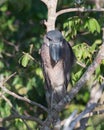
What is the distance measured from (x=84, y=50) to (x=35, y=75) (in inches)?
43.0

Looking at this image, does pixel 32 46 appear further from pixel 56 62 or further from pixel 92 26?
pixel 56 62

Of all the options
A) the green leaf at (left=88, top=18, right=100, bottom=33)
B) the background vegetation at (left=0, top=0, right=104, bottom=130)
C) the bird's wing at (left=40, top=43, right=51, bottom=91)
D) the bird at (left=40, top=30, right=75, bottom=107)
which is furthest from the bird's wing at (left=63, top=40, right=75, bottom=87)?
the green leaf at (left=88, top=18, right=100, bottom=33)

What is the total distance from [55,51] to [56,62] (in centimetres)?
8

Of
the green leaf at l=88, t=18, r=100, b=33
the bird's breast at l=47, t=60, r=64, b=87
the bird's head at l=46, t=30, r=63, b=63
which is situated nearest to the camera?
the bird's head at l=46, t=30, r=63, b=63

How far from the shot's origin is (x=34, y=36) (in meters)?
5.97

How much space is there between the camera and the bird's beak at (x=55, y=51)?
3.59 meters

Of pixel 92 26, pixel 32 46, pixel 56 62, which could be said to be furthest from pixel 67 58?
pixel 32 46

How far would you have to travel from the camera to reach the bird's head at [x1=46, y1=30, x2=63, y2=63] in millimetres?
3585

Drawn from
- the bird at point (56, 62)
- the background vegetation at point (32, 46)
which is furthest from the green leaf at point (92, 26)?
the bird at point (56, 62)

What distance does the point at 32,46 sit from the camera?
433 cm

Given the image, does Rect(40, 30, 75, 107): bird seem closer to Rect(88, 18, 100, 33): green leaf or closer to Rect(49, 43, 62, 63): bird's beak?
Rect(49, 43, 62, 63): bird's beak

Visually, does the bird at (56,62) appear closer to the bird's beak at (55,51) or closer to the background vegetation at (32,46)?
the bird's beak at (55,51)

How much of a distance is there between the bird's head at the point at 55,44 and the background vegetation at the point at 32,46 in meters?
0.33

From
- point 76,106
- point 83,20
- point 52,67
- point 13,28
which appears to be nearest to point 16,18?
point 13,28
